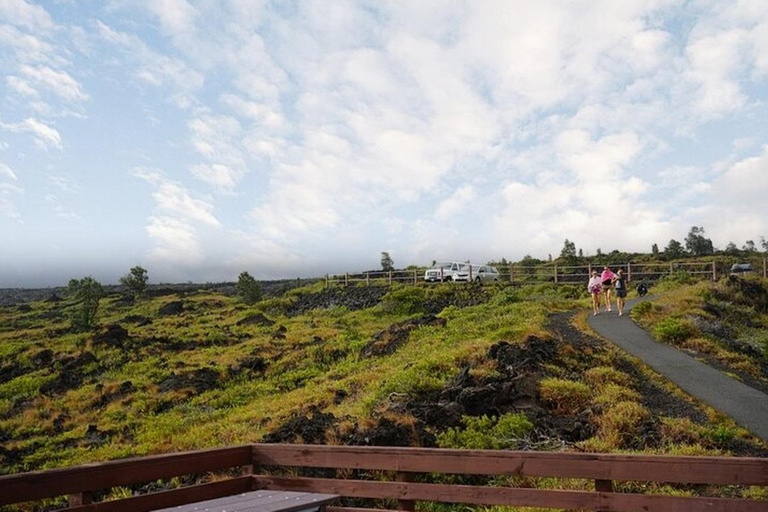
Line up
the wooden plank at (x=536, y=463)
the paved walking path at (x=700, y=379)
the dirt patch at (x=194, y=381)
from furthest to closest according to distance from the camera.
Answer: the dirt patch at (x=194, y=381) → the paved walking path at (x=700, y=379) → the wooden plank at (x=536, y=463)

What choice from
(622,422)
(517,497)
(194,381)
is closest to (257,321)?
(194,381)

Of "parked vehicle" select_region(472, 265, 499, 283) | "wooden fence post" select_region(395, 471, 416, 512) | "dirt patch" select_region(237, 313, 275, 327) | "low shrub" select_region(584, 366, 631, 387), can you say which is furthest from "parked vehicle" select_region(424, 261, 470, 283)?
"wooden fence post" select_region(395, 471, 416, 512)

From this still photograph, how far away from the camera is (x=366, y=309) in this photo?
37875 millimetres

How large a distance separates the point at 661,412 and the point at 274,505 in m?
9.38

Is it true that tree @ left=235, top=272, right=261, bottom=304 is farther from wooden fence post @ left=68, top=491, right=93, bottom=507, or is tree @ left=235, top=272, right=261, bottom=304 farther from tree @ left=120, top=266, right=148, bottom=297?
wooden fence post @ left=68, top=491, right=93, bottom=507


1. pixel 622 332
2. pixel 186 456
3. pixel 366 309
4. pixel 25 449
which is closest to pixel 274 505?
pixel 186 456

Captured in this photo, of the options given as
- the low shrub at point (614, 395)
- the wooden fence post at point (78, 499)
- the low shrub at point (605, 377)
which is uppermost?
the wooden fence post at point (78, 499)

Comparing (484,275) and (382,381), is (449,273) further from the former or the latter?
→ (382,381)

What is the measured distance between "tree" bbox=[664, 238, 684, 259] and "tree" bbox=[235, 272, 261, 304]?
46.6 m

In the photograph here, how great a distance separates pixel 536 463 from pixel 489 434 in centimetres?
542

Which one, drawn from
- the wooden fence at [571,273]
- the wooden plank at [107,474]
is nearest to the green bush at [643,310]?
the wooden fence at [571,273]

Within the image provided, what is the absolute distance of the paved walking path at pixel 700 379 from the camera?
1102 cm

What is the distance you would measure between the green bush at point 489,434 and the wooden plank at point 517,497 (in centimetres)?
441

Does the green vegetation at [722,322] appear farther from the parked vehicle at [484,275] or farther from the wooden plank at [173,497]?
the parked vehicle at [484,275]
